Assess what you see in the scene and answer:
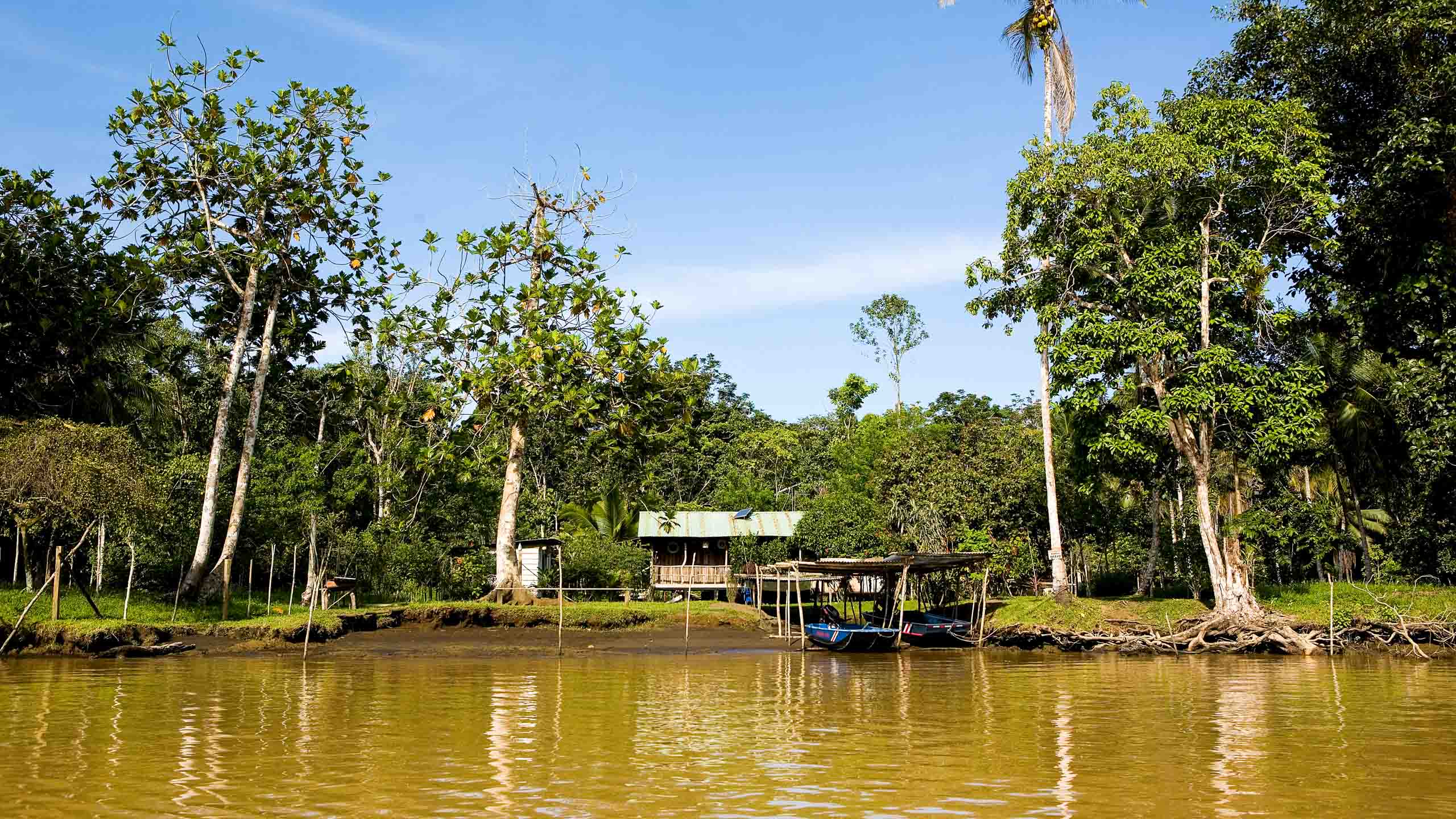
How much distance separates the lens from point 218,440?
26.8 metres

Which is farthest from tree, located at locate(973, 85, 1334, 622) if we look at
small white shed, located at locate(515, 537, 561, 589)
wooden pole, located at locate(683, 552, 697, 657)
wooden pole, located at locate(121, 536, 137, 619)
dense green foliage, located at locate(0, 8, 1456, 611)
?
wooden pole, located at locate(121, 536, 137, 619)

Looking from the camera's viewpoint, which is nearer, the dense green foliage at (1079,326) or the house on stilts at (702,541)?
the dense green foliage at (1079,326)

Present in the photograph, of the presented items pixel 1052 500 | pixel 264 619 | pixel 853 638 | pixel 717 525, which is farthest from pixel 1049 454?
pixel 264 619

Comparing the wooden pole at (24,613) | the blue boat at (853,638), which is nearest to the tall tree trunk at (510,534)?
the blue boat at (853,638)

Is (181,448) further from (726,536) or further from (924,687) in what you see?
(924,687)

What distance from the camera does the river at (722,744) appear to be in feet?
26.6

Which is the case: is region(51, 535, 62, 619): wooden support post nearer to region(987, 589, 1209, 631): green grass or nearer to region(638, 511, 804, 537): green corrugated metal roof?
region(638, 511, 804, 537): green corrugated metal roof

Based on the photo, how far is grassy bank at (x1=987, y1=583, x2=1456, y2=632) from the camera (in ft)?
77.9

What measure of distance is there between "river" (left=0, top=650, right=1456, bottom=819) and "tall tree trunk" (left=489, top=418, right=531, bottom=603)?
970 centimetres

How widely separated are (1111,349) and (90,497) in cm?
2234

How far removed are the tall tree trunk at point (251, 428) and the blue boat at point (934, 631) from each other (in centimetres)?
1671

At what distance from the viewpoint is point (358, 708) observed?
13852 mm

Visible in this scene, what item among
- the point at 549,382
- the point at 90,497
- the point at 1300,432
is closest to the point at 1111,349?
the point at 1300,432

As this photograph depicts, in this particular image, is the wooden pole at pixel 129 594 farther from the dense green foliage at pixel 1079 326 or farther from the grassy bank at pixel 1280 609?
the grassy bank at pixel 1280 609
